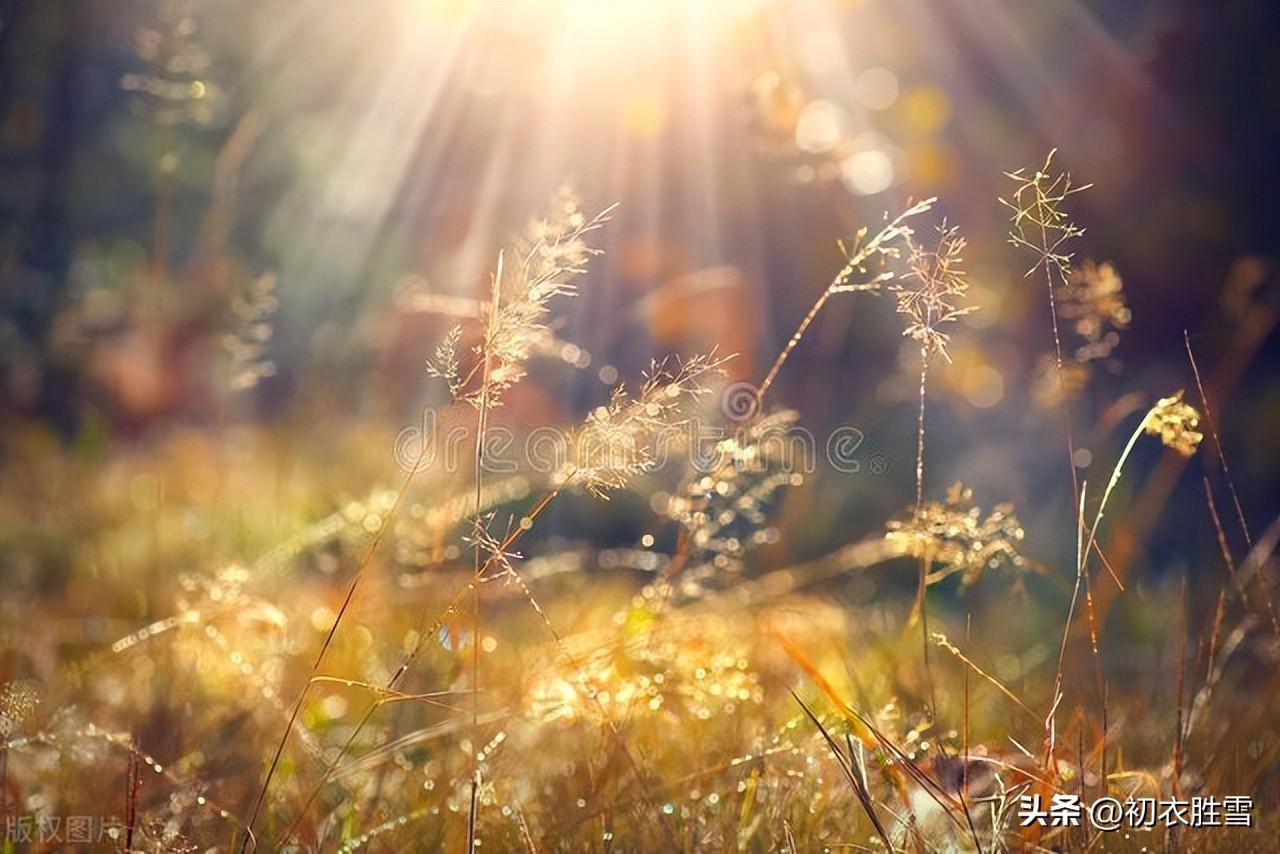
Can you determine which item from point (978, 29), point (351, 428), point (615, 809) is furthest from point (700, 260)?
point (615, 809)

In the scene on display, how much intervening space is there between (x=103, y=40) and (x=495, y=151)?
369 cm

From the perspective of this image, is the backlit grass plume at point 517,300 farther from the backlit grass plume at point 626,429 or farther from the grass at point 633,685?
the backlit grass plume at point 626,429

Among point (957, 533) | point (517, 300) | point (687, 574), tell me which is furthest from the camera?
point (687, 574)

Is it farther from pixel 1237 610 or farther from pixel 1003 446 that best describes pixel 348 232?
pixel 1237 610

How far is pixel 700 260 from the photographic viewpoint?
7.43 m

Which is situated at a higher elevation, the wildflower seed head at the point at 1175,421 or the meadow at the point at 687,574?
the wildflower seed head at the point at 1175,421

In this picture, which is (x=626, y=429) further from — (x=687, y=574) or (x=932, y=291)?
(x=687, y=574)

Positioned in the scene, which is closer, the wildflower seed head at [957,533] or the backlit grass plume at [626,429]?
the backlit grass plume at [626,429]

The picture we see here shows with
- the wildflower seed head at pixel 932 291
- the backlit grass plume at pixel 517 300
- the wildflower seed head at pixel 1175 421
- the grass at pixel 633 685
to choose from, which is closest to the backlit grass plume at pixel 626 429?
the grass at pixel 633 685

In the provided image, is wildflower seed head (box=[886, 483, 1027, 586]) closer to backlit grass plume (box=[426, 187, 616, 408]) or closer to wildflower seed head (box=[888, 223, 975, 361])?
wildflower seed head (box=[888, 223, 975, 361])

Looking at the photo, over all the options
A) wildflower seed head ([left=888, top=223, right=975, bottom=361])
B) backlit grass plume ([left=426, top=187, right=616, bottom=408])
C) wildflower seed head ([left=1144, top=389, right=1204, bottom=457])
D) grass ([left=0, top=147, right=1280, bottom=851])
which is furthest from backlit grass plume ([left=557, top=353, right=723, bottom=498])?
wildflower seed head ([left=1144, top=389, right=1204, bottom=457])

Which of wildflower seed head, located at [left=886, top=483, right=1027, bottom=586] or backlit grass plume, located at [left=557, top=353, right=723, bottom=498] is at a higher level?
backlit grass plume, located at [left=557, top=353, right=723, bottom=498]

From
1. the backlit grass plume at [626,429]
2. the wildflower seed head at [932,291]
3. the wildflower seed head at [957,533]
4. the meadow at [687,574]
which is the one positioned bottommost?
the meadow at [687,574]

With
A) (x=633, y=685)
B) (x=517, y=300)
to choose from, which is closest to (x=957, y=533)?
(x=633, y=685)
